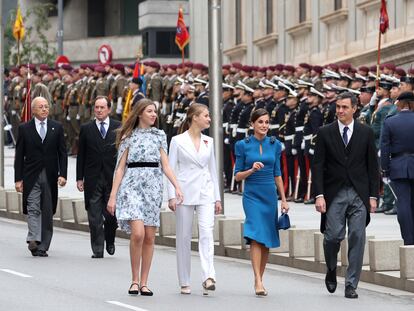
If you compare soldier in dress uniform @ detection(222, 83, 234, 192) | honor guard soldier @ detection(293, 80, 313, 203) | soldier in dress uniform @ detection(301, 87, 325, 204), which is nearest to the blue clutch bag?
soldier in dress uniform @ detection(301, 87, 325, 204)

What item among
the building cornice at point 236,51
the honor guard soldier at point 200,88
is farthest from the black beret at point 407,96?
the building cornice at point 236,51

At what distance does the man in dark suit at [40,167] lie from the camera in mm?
20656

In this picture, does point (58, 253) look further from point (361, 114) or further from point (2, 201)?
point (2, 201)

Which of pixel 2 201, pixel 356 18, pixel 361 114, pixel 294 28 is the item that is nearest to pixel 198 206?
pixel 361 114

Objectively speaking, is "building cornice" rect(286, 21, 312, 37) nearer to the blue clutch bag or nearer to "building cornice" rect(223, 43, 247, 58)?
"building cornice" rect(223, 43, 247, 58)

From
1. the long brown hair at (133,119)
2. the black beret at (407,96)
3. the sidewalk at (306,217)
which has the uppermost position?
the black beret at (407,96)

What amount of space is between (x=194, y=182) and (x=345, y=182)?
1.48m

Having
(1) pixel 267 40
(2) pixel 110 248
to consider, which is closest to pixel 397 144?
(2) pixel 110 248

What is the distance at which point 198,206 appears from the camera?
16469 mm

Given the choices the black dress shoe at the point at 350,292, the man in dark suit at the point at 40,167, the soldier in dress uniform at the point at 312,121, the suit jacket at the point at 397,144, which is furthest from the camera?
the soldier in dress uniform at the point at 312,121

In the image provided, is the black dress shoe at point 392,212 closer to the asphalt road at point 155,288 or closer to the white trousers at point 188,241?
the asphalt road at point 155,288

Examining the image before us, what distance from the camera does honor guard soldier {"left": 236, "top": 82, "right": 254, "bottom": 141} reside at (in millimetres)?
30172

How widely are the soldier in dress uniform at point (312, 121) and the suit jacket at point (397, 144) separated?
8.51 meters

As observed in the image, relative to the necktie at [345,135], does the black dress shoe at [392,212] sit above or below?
below
